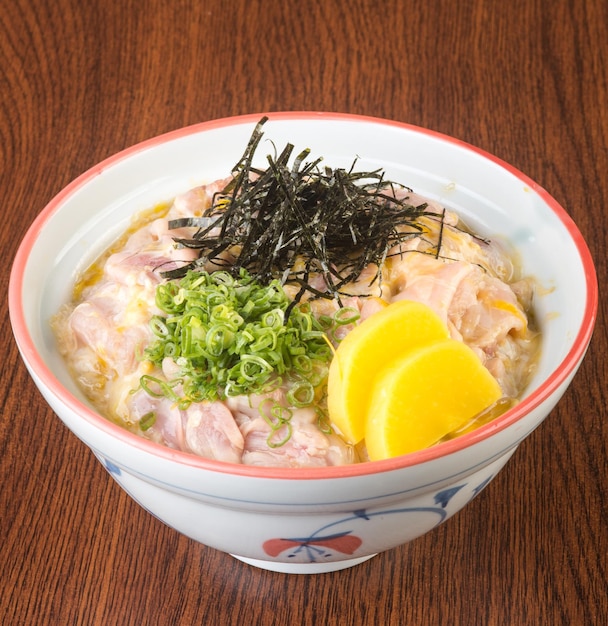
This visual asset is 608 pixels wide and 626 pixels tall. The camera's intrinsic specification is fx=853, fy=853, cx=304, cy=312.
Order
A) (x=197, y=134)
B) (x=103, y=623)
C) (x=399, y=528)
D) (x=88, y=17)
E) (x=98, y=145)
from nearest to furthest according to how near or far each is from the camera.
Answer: (x=399, y=528) → (x=103, y=623) → (x=197, y=134) → (x=98, y=145) → (x=88, y=17)

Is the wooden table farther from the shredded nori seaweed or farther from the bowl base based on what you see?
the shredded nori seaweed

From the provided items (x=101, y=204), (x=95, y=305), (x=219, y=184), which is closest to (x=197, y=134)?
(x=219, y=184)

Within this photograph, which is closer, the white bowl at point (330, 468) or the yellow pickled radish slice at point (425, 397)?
the white bowl at point (330, 468)

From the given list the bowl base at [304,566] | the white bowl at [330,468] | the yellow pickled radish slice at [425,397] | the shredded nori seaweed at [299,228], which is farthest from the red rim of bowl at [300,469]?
the bowl base at [304,566]

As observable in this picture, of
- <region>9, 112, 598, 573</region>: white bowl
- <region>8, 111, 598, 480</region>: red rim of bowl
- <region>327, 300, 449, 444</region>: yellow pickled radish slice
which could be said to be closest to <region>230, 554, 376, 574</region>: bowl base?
<region>9, 112, 598, 573</region>: white bowl

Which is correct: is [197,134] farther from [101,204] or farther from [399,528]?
[399,528]

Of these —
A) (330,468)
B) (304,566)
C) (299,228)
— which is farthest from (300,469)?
(299,228)

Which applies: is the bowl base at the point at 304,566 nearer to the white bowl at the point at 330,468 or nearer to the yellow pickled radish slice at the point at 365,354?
the white bowl at the point at 330,468
